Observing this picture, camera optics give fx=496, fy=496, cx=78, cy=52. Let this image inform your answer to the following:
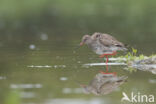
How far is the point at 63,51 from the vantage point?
15.6 meters

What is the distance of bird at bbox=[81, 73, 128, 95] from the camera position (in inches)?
399

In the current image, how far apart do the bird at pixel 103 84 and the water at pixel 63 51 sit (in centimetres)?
14

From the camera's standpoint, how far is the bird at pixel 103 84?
10.1 metres

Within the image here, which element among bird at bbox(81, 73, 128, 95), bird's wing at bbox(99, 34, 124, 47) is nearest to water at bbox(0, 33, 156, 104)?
bird at bbox(81, 73, 128, 95)

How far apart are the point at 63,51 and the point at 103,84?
5.13 meters

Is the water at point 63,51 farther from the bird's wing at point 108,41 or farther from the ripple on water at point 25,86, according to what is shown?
the bird's wing at point 108,41

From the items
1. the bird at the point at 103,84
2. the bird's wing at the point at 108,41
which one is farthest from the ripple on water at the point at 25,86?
the bird's wing at the point at 108,41

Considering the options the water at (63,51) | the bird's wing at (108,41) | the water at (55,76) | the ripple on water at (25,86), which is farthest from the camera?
the bird's wing at (108,41)

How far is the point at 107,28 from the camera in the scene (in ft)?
72.7

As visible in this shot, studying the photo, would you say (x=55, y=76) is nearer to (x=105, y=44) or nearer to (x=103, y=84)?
(x=103, y=84)

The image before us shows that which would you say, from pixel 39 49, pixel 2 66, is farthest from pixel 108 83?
pixel 39 49

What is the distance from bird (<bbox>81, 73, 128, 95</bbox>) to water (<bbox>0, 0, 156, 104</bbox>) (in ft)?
0.47

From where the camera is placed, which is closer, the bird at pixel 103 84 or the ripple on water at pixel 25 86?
the bird at pixel 103 84

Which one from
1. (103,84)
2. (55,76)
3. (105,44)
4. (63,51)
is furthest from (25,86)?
(63,51)
